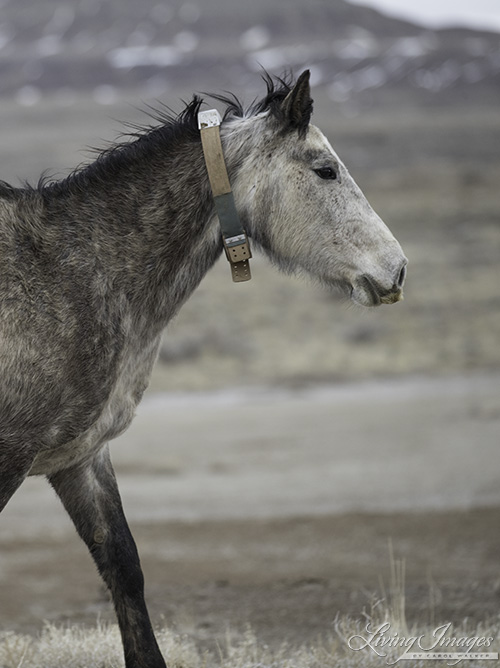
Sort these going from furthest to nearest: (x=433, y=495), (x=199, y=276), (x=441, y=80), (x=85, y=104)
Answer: (x=441, y=80)
(x=85, y=104)
(x=433, y=495)
(x=199, y=276)

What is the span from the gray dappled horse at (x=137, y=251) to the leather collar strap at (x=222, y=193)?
8 cm

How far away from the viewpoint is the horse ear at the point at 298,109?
4.05m

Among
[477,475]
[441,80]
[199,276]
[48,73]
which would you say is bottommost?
[477,475]

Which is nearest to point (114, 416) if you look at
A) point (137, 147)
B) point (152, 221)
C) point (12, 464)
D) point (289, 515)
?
point (12, 464)

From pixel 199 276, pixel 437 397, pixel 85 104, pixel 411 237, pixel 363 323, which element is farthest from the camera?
pixel 85 104

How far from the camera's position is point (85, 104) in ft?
312

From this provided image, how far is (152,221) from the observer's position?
13.5ft

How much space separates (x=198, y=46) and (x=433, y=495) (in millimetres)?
126844

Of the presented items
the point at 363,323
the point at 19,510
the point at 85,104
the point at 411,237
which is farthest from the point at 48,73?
the point at 19,510

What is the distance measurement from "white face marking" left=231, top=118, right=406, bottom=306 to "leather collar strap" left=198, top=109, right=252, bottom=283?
3.3 inches

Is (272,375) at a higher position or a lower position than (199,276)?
lower

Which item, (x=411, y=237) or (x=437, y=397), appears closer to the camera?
(x=437, y=397)

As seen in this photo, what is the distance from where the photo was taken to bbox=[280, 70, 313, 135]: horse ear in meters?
4.05

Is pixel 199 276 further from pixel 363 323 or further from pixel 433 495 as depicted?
pixel 363 323
